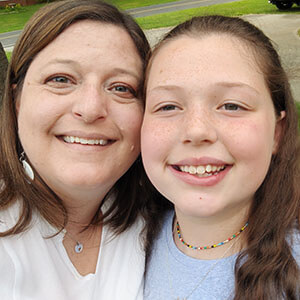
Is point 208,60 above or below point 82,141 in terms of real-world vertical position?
above

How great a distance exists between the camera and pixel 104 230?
7.66 feet

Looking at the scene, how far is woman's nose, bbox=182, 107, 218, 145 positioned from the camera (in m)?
1.64

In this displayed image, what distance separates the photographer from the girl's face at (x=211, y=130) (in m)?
1.66

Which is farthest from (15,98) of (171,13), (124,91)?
(171,13)

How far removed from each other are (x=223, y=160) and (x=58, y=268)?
3.52 feet

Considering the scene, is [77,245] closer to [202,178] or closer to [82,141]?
[82,141]

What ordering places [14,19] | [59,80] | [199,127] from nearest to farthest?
[199,127], [59,80], [14,19]

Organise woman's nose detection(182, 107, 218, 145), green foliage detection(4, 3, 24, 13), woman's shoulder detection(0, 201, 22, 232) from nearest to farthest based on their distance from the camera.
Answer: woman's nose detection(182, 107, 218, 145)
woman's shoulder detection(0, 201, 22, 232)
green foliage detection(4, 3, 24, 13)

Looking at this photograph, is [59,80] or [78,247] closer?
[59,80]

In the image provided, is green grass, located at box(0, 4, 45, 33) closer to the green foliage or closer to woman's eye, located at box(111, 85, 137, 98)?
the green foliage

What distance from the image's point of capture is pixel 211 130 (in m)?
1.65

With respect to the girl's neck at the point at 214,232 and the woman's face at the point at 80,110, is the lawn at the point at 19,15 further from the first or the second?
the girl's neck at the point at 214,232

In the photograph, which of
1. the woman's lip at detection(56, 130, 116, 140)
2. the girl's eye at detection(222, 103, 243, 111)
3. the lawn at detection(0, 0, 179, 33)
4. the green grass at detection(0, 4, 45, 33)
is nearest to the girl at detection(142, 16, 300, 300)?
the girl's eye at detection(222, 103, 243, 111)

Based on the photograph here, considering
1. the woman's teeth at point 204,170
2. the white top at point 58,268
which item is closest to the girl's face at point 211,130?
the woman's teeth at point 204,170
